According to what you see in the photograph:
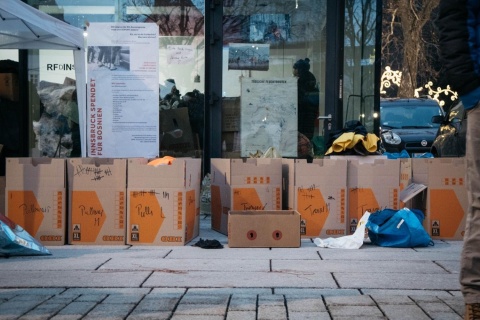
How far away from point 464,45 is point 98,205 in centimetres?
475

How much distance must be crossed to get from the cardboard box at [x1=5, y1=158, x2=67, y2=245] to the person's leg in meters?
4.84

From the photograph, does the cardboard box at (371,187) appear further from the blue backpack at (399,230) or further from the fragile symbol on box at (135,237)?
the fragile symbol on box at (135,237)

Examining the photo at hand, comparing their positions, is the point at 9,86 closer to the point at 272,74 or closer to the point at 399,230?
the point at 272,74

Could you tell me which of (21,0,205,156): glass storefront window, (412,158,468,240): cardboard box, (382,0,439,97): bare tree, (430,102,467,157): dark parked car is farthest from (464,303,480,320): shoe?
(382,0,439,97): bare tree

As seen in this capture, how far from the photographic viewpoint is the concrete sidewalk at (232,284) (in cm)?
482

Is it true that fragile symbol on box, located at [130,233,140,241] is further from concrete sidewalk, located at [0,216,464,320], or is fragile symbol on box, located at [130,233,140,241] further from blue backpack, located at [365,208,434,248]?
blue backpack, located at [365,208,434,248]

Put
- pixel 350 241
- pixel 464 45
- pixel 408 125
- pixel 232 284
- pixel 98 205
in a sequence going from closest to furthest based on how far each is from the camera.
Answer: pixel 464 45, pixel 232 284, pixel 350 241, pixel 98 205, pixel 408 125

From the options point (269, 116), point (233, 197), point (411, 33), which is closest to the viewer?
point (233, 197)

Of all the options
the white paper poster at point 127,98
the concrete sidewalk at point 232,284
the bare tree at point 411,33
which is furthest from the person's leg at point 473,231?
the bare tree at point 411,33

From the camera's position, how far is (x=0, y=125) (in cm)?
1165

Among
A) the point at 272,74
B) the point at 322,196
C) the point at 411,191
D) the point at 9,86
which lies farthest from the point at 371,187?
the point at 9,86

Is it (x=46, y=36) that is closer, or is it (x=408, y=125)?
(x=46, y=36)

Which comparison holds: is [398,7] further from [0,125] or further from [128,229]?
[128,229]

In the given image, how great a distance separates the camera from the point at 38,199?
8.11m
